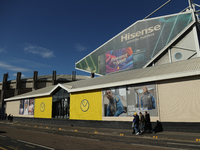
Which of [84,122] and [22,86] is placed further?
[22,86]

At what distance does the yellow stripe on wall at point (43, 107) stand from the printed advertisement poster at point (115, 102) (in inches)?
463

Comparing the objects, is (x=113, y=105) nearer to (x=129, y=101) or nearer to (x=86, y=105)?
(x=129, y=101)

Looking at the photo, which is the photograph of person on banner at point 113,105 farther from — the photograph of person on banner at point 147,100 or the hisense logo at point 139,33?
the hisense logo at point 139,33

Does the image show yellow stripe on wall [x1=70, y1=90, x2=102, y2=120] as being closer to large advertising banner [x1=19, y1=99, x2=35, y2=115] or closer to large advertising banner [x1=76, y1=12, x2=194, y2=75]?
large advertising banner [x1=19, y1=99, x2=35, y2=115]

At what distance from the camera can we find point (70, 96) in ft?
73.8

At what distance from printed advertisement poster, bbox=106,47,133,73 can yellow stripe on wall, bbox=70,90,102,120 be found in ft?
41.2

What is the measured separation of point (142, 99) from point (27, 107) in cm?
2405

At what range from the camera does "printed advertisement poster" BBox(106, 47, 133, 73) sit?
97.1 feet

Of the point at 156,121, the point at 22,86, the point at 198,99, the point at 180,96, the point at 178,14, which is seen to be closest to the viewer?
the point at 198,99

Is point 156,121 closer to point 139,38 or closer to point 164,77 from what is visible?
point 164,77

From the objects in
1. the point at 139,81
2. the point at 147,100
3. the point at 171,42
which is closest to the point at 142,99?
the point at 147,100

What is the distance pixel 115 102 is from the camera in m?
17.2

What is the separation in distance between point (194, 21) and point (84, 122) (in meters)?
21.2

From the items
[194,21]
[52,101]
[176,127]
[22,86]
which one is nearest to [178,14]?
[194,21]
